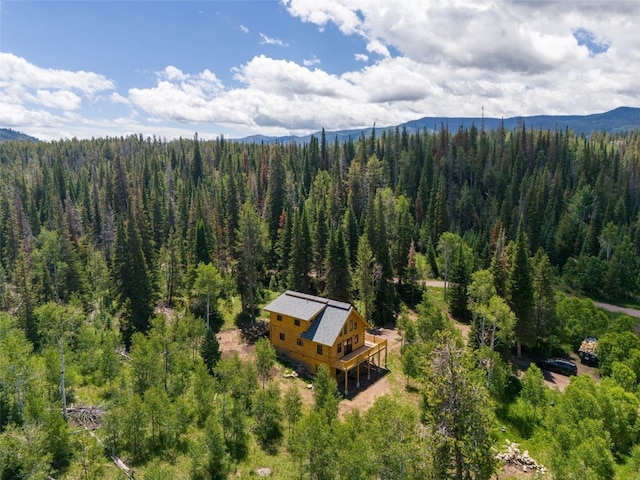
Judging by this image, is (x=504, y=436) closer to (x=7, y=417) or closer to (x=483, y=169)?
(x=7, y=417)

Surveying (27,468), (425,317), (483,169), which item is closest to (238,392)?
(27,468)

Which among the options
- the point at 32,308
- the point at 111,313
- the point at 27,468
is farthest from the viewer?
the point at 111,313

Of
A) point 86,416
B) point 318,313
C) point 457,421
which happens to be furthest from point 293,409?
point 457,421

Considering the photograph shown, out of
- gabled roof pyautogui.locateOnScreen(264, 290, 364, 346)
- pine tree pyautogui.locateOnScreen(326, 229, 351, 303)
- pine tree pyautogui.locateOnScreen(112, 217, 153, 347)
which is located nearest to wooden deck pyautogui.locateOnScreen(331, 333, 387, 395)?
gabled roof pyautogui.locateOnScreen(264, 290, 364, 346)

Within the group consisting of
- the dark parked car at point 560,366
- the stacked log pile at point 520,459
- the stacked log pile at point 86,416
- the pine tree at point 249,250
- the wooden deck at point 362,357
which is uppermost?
the pine tree at point 249,250

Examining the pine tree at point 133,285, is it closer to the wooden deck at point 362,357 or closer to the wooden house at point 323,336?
the wooden house at point 323,336

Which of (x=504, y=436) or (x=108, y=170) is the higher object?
(x=108, y=170)

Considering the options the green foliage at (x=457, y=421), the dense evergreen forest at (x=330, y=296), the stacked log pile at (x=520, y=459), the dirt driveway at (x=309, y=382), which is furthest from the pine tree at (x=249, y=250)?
the green foliage at (x=457, y=421)

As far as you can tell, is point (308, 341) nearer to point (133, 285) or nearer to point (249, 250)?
point (249, 250)
